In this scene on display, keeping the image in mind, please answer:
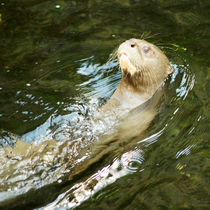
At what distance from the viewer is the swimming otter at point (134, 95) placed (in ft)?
12.7

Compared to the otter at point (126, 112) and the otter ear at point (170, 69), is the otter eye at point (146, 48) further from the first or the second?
the otter ear at point (170, 69)

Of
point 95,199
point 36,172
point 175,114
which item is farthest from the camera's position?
point 175,114

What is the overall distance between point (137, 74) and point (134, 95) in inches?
8.6

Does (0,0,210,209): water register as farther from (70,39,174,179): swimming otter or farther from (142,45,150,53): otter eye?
(142,45,150,53): otter eye

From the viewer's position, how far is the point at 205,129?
3895mm

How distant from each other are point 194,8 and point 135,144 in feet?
9.63

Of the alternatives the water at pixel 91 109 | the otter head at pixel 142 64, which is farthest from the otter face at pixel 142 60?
the water at pixel 91 109

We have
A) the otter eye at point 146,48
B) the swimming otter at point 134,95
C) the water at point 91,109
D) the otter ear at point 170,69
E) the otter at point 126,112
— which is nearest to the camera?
the water at point 91,109

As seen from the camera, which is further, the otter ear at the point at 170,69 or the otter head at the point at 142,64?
the otter ear at the point at 170,69

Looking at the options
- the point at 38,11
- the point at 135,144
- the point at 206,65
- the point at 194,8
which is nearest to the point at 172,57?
the point at 206,65

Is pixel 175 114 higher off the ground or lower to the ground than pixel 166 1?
lower

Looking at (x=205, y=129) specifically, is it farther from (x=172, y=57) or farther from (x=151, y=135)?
(x=172, y=57)

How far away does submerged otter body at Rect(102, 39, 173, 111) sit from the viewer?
4.13 meters

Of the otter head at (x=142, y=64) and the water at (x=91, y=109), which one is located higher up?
A: the otter head at (x=142, y=64)
